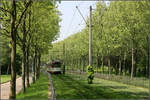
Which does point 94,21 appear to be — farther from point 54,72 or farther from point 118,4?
point 54,72

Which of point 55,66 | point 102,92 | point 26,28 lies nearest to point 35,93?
point 102,92

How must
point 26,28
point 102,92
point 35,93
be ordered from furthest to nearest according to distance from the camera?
point 26,28, point 102,92, point 35,93

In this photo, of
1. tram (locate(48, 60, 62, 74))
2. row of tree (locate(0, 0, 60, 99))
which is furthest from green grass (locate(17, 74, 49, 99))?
tram (locate(48, 60, 62, 74))

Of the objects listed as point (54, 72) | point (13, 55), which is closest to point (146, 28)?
point (13, 55)

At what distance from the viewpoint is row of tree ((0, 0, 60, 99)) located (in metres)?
13.3

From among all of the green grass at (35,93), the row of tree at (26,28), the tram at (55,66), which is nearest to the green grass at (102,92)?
the green grass at (35,93)

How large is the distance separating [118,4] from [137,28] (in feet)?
18.6

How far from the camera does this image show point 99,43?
42.2 meters

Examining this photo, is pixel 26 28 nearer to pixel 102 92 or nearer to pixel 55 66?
pixel 102 92

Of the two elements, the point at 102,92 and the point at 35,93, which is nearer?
the point at 35,93

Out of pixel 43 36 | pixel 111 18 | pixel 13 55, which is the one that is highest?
pixel 111 18

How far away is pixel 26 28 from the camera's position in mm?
25344

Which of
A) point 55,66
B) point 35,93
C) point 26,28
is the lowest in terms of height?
point 35,93

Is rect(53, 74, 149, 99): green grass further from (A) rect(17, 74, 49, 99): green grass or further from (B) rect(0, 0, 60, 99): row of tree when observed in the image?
(B) rect(0, 0, 60, 99): row of tree
